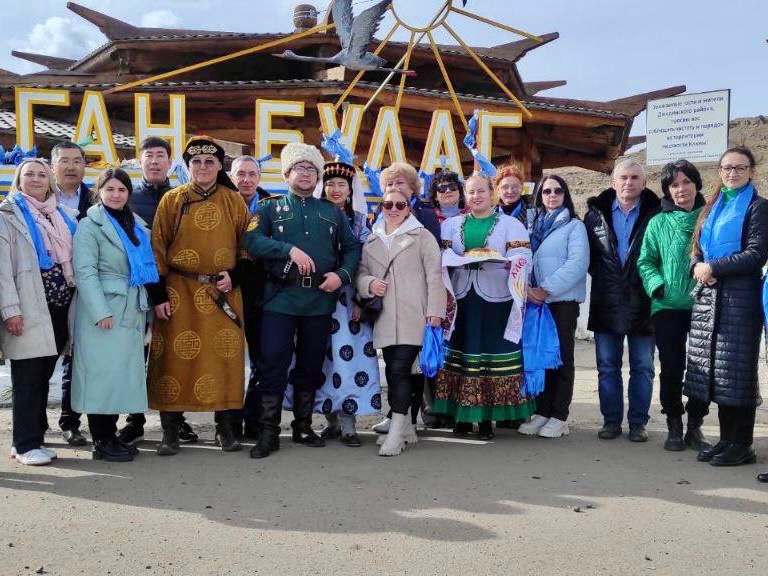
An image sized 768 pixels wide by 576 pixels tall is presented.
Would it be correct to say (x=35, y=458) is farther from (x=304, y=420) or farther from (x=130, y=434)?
(x=304, y=420)

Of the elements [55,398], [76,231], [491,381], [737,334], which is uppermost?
[76,231]

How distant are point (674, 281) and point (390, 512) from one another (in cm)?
215

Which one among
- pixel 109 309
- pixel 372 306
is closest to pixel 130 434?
pixel 109 309

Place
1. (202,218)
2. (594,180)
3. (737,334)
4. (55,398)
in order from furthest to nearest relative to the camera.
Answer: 1. (594,180)
2. (55,398)
3. (202,218)
4. (737,334)

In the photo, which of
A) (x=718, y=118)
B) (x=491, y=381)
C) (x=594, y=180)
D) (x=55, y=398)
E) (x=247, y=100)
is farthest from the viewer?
(x=594, y=180)

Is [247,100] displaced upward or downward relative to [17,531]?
upward

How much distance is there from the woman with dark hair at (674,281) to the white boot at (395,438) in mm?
1520

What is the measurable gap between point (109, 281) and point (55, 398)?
255cm

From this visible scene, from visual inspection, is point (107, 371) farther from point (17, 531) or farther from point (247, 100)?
point (247, 100)

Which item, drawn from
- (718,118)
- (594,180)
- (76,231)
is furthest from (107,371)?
(594,180)

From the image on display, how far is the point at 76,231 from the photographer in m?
3.90

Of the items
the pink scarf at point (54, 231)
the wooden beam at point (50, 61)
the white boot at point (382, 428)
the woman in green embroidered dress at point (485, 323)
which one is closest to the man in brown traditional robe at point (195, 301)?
the pink scarf at point (54, 231)

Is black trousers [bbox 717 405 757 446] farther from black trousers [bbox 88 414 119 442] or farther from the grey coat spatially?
the grey coat

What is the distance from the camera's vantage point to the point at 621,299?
14.5ft
